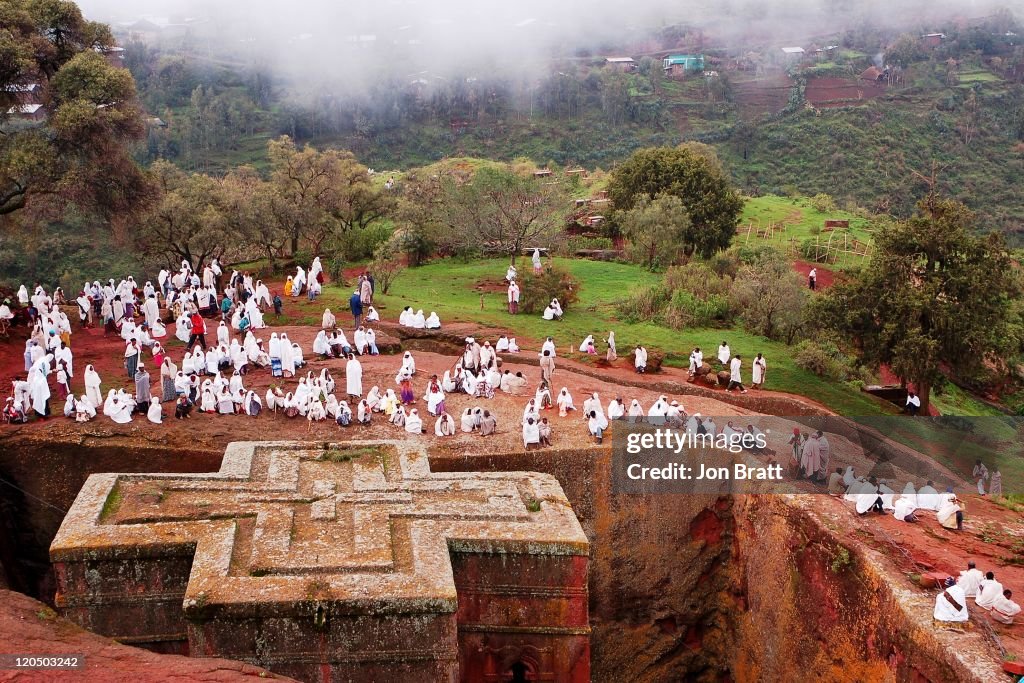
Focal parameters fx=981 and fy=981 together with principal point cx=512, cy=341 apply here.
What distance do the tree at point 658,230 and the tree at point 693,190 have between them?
2061 mm

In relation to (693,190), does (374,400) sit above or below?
above

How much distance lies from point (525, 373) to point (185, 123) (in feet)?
175

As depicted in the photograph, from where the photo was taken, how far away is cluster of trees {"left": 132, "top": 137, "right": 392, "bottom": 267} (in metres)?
31.4

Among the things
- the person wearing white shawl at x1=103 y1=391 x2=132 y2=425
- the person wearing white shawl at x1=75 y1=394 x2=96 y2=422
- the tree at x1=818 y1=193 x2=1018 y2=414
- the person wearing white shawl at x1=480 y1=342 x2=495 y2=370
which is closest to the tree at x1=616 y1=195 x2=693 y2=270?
the tree at x1=818 y1=193 x2=1018 y2=414

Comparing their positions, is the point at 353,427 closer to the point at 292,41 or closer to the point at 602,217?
the point at 602,217

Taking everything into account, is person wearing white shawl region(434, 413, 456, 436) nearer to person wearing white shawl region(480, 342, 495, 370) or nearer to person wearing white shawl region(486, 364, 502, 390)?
person wearing white shawl region(486, 364, 502, 390)

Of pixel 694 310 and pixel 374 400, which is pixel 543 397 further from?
pixel 694 310

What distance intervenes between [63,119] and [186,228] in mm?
7602

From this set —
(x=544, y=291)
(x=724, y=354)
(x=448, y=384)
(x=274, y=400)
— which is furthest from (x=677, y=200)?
(x=274, y=400)

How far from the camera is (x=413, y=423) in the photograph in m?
19.9

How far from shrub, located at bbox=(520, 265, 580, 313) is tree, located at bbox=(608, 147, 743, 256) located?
10.9 metres

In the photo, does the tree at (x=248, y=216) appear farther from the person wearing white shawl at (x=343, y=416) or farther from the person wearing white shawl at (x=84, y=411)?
the person wearing white shawl at (x=343, y=416)

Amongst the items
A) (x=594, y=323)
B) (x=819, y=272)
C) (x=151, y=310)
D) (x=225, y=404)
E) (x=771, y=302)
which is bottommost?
(x=819, y=272)

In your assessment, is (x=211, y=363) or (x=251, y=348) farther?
(x=251, y=348)
